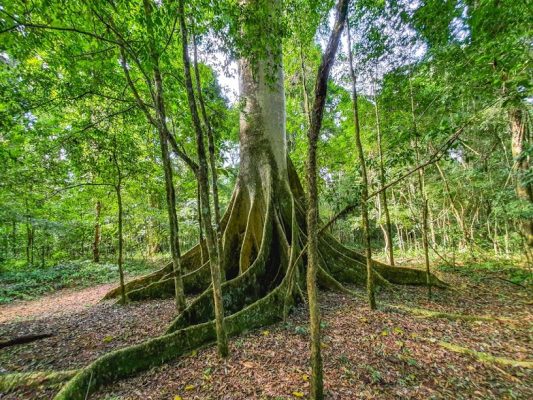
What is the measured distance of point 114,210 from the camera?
11.9 meters

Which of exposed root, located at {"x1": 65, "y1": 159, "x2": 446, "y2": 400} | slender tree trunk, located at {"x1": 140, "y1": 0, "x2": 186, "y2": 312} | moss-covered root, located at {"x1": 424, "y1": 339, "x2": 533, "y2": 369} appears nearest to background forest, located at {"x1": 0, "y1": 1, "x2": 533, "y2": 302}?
slender tree trunk, located at {"x1": 140, "y1": 0, "x2": 186, "y2": 312}

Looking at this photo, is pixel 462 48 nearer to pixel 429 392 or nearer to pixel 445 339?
pixel 445 339

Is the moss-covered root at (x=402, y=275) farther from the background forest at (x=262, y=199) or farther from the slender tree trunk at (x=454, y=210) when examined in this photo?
the slender tree trunk at (x=454, y=210)

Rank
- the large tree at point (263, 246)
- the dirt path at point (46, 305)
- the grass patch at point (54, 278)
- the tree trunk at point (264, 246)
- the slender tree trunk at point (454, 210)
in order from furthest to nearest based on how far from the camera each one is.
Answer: the grass patch at point (54, 278) → the slender tree trunk at point (454, 210) → the dirt path at point (46, 305) → the tree trunk at point (264, 246) → the large tree at point (263, 246)

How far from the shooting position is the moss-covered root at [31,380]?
2504 mm

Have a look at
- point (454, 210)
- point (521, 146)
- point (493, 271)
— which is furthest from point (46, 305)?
point (521, 146)

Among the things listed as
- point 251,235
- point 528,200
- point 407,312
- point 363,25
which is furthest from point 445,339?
point 528,200

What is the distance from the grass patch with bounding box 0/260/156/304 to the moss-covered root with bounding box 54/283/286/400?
8831 mm

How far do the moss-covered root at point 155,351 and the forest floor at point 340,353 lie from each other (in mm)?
111

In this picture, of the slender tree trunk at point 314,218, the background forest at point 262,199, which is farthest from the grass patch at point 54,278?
the slender tree trunk at point 314,218

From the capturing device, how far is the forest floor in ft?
8.16

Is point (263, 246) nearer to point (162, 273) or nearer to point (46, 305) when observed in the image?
point (162, 273)

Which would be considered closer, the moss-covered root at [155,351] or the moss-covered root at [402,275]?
the moss-covered root at [155,351]

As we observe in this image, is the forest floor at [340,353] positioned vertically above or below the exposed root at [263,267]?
below
